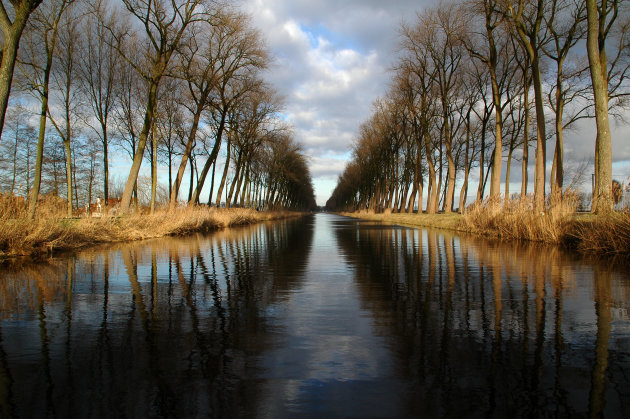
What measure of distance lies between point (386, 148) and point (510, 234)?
126 ft

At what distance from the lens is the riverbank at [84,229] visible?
33.1 ft

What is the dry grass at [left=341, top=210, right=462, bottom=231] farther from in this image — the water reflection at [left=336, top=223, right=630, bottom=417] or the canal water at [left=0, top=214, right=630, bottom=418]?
the canal water at [left=0, top=214, right=630, bottom=418]

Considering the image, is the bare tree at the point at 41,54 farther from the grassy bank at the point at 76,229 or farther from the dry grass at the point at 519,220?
the dry grass at the point at 519,220

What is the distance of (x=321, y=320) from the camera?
15.4 ft

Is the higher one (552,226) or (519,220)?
(519,220)

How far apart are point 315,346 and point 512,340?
68.7 inches

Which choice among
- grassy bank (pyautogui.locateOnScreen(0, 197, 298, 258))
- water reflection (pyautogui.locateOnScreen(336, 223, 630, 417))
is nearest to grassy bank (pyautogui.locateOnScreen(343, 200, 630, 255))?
water reflection (pyautogui.locateOnScreen(336, 223, 630, 417))

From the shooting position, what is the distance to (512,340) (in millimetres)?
3896

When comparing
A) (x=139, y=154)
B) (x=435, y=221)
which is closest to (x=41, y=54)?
(x=139, y=154)

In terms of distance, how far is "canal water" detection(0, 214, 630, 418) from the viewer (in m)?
2.68

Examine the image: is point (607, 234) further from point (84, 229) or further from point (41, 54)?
point (41, 54)

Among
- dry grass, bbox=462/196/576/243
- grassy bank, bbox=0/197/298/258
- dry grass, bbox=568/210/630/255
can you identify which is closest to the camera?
grassy bank, bbox=0/197/298/258

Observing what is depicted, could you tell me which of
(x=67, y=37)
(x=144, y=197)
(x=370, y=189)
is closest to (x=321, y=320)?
(x=67, y=37)

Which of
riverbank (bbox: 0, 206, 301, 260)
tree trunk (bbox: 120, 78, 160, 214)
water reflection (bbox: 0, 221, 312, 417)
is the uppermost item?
tree trunk (bbox: 120, 78, 160, 214)
